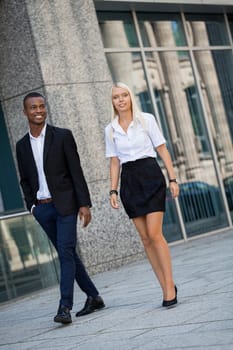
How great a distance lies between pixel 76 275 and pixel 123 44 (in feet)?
25.3

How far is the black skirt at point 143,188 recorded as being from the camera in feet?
24.5

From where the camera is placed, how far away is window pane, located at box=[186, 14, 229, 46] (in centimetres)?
1666

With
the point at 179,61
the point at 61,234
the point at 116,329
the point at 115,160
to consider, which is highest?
the point at 179,61

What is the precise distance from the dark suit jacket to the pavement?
990 mm

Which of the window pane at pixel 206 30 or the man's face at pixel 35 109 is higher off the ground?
the window pane at pixel 206 30

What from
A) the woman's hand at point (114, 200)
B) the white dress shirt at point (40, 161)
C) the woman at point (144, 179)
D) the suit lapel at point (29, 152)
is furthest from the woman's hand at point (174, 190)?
the suit lapel at point (29, 152)

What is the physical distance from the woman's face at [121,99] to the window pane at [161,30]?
26.5 ft

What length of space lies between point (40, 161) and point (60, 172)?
0.69 ft

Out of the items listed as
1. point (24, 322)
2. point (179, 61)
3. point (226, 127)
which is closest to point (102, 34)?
point (179, 61)

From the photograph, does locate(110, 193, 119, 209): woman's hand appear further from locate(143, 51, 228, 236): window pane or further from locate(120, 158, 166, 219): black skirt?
locate(143, 51, 228, 236): window pane

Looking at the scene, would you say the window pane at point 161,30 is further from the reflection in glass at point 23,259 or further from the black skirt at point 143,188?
the black skirt at point 143,188

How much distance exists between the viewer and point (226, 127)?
16984 mm

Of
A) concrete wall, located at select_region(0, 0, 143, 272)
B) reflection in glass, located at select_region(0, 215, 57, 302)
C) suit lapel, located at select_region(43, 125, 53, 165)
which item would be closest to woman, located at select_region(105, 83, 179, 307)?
suit lapel, located at select_region(43, 125, 53, 165)

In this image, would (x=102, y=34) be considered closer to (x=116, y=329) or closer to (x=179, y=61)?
(x=179, y=61)
